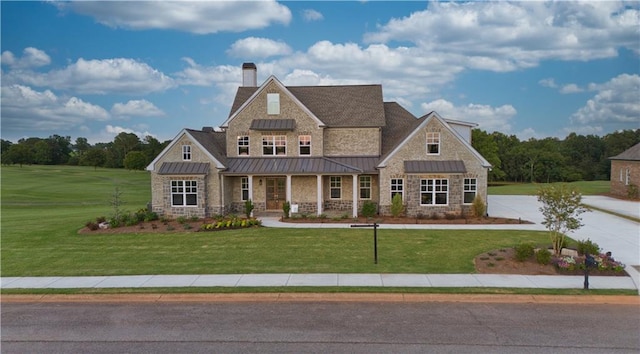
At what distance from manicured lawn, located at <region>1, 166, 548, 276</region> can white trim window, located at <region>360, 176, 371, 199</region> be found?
300 inches

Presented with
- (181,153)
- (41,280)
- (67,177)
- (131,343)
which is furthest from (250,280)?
(67,177)

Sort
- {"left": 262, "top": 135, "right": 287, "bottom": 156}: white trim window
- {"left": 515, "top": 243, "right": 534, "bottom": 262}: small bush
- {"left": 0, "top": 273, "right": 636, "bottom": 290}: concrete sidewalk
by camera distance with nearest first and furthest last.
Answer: {"left": 0, "top": 273, "right": 636, "bottom": 290}: concrete sidewalk < {"left": 515, "top": 243, "right": 534, "bottom": 262}: small bush < {"left": 262, "top": 135, "right": 287, "bottom": 156}: white trim window

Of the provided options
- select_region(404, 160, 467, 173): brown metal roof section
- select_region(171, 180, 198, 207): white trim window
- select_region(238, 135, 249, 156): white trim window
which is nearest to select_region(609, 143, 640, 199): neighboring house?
select_region(404, 160, 467, 173): brown metal roof section

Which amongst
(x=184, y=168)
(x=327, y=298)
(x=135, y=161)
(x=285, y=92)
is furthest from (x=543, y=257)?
(x=135, y=161)

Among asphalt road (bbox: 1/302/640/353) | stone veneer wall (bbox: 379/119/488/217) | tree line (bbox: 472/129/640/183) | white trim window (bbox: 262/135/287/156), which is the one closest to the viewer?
asphalt road (bbox: 1/302/640/353)

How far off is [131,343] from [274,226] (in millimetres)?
13700

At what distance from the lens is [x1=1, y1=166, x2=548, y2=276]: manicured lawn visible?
13766 mm

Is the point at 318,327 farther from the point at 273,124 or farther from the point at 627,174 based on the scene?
the point at 627,174

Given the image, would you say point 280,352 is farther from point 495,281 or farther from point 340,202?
point 340,202

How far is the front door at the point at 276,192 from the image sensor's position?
92.4ft

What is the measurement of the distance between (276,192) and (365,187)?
5826mm

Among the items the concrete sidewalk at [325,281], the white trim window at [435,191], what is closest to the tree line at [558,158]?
the white trim window at [435,191]

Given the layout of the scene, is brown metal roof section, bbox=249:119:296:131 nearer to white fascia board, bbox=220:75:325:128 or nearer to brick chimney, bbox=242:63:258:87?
white fascia board, bbox=220:75:325:128

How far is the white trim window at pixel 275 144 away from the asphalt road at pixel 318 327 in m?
17.8
